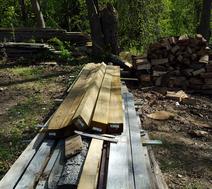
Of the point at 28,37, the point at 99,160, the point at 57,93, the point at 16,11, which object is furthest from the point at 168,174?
the point at 16,11

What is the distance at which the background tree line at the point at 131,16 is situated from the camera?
1656cm

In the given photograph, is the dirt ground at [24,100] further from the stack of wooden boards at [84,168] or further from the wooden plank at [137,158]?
the wooden plank at [137,158]

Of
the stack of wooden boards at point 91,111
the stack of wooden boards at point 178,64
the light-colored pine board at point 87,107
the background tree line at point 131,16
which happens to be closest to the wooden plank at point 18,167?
the stack of wooden boards at point 91,111

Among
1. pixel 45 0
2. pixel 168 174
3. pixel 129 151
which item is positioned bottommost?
pixel 168 174

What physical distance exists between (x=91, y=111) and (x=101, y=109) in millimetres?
230

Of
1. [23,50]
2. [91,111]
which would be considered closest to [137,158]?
[91,111]

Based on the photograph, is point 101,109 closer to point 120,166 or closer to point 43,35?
point 120,166

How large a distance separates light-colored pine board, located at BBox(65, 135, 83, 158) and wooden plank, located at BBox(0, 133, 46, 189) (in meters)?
0.45

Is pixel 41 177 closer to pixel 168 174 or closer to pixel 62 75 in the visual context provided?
pixel 168 174

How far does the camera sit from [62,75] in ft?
37.9

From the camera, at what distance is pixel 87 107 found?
5.43 metres

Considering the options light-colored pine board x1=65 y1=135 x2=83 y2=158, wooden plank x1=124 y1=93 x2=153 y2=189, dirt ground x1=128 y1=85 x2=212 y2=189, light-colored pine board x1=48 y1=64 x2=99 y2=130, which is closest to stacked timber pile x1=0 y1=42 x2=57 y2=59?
dirt ground x1=128 y1=85 x2=212 y2=189

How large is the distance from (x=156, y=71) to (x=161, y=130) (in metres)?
3.55

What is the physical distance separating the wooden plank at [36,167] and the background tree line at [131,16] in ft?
38.4
